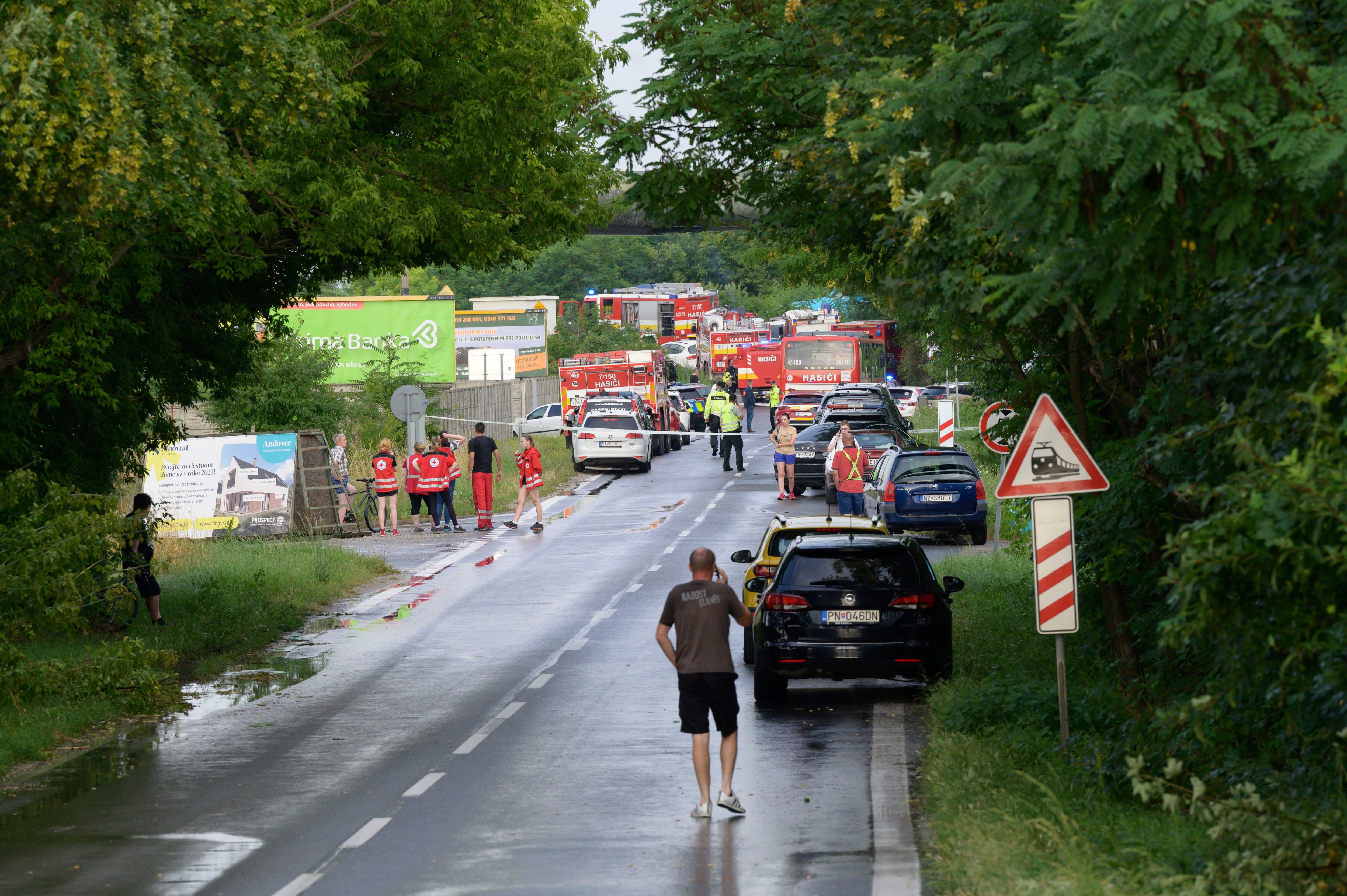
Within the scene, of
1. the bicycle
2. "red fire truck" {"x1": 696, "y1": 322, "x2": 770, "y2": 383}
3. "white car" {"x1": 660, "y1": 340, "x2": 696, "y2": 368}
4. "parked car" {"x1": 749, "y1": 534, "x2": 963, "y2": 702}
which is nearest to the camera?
"parked car" {"x1": 749, "y1": 534, "x2": 963, "y2": 702}

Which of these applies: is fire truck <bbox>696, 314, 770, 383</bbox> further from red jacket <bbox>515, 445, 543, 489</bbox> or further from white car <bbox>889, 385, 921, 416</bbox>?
red jacket <bbox>515, 445, 543, 489</bbox>

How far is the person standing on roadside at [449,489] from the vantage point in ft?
103

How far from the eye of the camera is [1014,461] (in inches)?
417

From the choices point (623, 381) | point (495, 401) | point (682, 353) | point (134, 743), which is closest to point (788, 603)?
point (134, 743)

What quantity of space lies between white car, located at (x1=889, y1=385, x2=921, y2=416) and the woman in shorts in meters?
27.1

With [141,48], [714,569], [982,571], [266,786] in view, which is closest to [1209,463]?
[714,569]

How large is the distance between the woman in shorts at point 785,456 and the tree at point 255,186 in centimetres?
1634

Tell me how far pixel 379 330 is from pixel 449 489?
21.7 m

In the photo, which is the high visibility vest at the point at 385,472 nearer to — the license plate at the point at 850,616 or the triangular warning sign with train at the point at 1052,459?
the license plate at the point at 850,616

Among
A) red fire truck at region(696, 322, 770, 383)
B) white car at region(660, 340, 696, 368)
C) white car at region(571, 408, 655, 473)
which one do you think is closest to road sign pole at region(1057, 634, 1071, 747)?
white car at region(571, 408, 655, 473)

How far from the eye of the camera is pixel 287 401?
1389 inches

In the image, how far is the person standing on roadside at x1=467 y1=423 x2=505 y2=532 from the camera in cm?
3200

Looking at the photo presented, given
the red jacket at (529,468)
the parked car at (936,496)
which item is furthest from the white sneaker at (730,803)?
the red jacket at (529,468)

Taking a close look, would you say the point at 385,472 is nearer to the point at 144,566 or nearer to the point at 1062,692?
the point at 144,566
